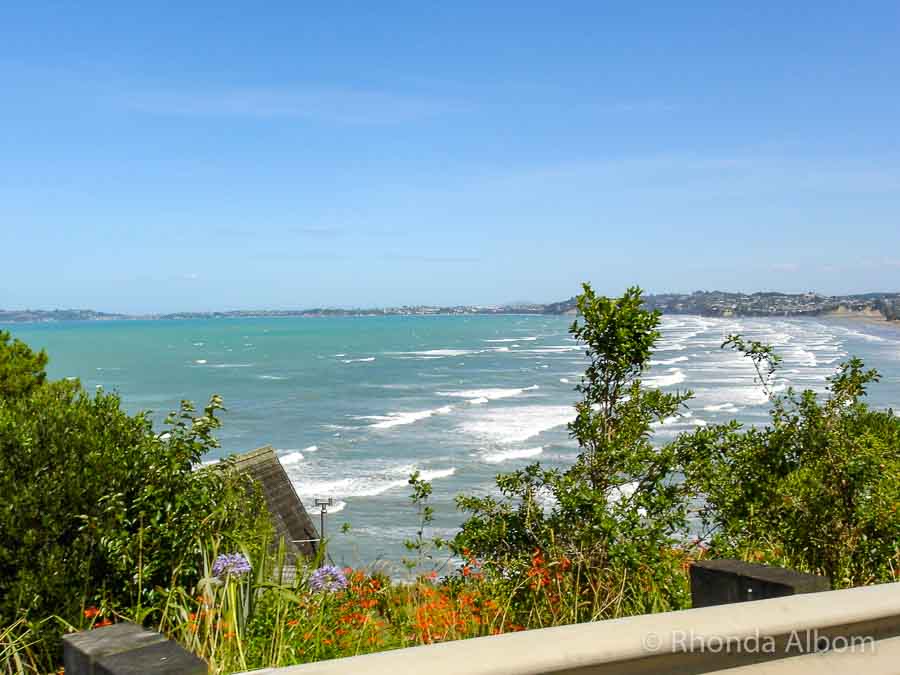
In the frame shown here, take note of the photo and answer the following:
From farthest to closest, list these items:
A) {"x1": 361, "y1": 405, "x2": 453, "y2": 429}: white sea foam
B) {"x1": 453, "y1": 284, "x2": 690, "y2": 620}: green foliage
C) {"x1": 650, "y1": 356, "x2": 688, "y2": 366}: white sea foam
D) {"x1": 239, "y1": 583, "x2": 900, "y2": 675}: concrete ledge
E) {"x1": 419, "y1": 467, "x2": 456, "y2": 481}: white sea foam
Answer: {"x1": 650, "y1": 356, "x2": 688, "y2": 366}: white sea foam, {"x1": 361, "y1": 405, "x2": 453, "y2": 429}: white sea foam, {"x1": 419, "y1": 467, "x2": 456, "y2": 481}: white sea foam, {"x1": 453, "y1": 284, "x2": 690, "y2": 620}: green foliage, {"x1": 239, "y1": 583, "x2": 900, "y2": 675}: concrete ledge

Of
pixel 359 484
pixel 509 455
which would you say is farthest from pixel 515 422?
pixel 359 484

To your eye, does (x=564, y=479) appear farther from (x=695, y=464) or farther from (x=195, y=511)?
(x=195, y=511)

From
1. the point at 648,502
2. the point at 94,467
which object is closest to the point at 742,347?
the point at 648,502

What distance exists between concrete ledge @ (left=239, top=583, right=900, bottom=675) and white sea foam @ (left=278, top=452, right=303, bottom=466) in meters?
35.4

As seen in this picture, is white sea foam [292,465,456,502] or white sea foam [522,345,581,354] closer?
white sea foam [292,465,456,502]

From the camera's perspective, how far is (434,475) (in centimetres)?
3250

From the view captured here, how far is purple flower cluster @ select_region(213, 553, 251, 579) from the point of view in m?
3.83

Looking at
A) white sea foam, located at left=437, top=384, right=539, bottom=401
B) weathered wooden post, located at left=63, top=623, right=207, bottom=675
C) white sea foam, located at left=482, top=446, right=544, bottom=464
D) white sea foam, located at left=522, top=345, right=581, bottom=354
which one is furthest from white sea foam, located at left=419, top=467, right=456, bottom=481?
white sea foam, located at left=522, top=345, right=581, bottom=354

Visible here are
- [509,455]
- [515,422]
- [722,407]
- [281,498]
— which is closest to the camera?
[281,498]

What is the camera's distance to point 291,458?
1497 inches

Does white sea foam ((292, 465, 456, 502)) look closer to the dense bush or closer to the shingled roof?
the shingled roof

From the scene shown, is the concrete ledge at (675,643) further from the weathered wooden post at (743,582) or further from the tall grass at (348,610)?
the tall grass at (348,610)

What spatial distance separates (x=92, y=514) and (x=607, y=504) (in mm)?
2782

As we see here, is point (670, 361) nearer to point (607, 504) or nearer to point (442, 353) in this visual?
point (442, 353)
